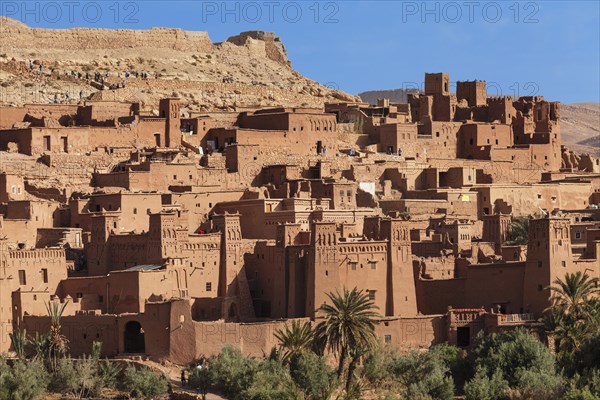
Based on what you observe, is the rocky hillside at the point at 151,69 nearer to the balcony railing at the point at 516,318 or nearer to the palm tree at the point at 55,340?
the palm tree at the point at 55,340

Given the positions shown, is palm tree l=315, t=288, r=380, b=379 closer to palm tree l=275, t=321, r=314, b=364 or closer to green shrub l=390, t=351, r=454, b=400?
palm tree l=275, t=321, r=314, b=364

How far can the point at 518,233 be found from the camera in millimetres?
61531

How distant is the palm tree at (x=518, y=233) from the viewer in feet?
199

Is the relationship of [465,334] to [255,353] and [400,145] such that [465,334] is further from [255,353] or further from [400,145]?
[400,145]

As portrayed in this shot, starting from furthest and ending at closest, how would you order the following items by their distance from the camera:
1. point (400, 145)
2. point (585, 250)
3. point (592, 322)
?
point (400, 145) < point (585, 250) < point (592, 322)

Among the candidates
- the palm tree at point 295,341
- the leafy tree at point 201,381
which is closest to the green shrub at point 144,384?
the leafy tree at point 201,381

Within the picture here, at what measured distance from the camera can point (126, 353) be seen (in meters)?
54.3

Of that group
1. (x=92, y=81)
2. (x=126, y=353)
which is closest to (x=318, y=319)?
(x=126, y=353)

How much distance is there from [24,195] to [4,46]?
65.9ft

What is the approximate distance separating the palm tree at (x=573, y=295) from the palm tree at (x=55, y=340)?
13558 millimetres

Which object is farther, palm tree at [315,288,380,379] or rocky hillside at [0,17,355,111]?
rocky hillside at [0,17,355,111]

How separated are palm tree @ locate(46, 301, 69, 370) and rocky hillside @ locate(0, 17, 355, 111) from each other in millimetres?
20652

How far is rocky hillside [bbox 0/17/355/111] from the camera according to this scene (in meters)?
77.1

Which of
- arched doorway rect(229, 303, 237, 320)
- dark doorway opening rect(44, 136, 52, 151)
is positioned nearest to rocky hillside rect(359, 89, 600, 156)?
dark doorway opening rect(44, 136, 52, 151)
